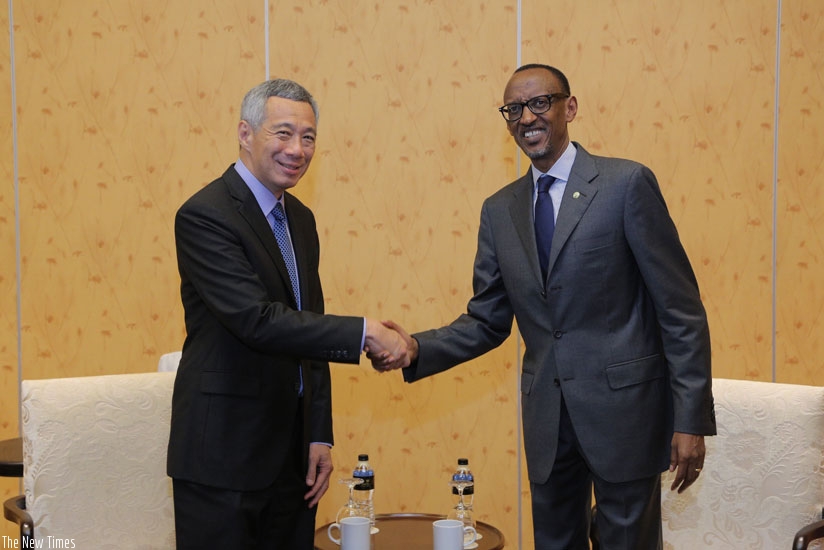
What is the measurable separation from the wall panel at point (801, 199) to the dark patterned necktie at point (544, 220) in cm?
238

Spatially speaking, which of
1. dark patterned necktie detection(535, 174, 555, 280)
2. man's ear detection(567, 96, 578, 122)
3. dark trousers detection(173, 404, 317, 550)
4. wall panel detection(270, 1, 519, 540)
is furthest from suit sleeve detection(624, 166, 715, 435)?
wall panel detection(270, 1, 519, 540)

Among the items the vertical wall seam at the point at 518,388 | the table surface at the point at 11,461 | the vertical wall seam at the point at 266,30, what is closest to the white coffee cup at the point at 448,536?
the table surface at the point at 11,461

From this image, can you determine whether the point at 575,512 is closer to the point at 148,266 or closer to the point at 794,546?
the point at 794,546

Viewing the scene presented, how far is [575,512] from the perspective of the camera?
235 centimetres

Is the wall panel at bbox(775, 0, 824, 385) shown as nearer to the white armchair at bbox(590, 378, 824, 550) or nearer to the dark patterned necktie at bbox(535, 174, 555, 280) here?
the white armchair at bbox(590, 378, 824, 550)

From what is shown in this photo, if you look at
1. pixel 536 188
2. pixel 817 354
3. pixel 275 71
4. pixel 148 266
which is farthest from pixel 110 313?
pixel 817 354

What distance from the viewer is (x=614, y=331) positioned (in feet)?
7.45

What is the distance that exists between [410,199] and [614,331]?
2.14 meters

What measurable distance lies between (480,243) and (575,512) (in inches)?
31.7

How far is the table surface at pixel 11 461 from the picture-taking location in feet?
10.2

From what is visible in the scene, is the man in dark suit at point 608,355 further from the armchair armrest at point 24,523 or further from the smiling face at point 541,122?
the armchair armrest at point 24,523

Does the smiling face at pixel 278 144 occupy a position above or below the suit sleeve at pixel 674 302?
above

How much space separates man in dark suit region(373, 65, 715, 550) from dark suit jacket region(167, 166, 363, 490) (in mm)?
522

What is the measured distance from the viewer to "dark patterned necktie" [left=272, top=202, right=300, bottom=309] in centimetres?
241
